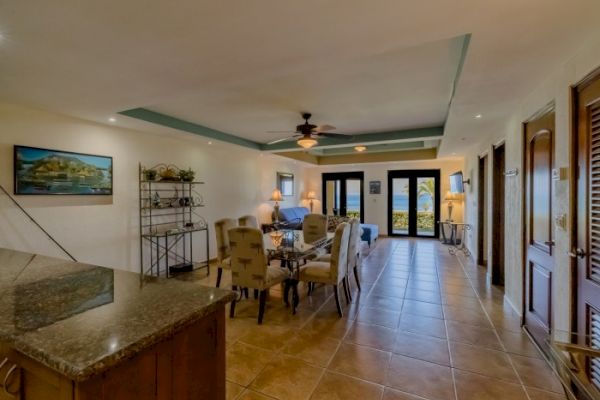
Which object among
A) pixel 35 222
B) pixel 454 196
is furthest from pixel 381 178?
pixel 35 222

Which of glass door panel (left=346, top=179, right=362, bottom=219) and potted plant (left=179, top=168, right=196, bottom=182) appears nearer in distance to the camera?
potted plant (left=179, top=168, right=196, bottom=182)

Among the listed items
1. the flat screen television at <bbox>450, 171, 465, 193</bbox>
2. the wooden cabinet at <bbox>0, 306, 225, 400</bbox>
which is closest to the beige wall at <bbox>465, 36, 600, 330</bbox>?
the wooden cabinet at <bbox>0, 306, 225, 400</bbox>

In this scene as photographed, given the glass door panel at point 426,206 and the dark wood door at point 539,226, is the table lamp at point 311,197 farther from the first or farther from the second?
the dark wood door at point 539,226

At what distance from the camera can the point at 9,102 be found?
2893mm

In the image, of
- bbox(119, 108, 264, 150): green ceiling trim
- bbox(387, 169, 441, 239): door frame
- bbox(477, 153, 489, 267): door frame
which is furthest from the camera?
bbox(387, 169, 441, 239): door frame

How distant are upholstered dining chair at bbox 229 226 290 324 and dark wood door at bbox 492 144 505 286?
3333 millimetres

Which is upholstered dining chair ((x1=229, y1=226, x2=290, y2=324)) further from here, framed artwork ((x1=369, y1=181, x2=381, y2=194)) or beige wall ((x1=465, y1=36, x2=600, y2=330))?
framed artwork ((x1=369, y1=181, x2=381, y2=194))

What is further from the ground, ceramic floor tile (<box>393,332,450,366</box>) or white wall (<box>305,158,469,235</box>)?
white wall (<box>305,158,469,235</box>)

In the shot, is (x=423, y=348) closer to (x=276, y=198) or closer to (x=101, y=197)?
(x=101, y=197)

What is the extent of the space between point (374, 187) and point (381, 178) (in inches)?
13.9

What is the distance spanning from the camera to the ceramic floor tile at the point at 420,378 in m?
1.97

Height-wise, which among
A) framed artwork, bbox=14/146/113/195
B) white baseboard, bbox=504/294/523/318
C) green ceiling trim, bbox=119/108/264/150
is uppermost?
green ceiling trim, bbox=119/108/264/150

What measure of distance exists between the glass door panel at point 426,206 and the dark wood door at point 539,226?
230 inches

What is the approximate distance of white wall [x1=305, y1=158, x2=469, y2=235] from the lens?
27.0ft
